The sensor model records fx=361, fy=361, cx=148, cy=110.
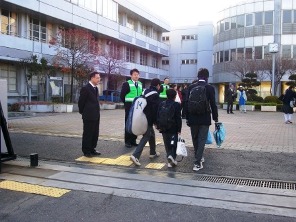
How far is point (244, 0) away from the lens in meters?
43.9

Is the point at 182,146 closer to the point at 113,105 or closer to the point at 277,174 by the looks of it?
the point at 277,174

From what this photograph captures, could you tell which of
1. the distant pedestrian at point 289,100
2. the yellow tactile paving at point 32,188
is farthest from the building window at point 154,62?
the yellow tactile paving at point 32,188

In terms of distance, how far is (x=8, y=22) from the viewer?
26.9 meters

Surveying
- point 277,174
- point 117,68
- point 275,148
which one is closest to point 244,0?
point 117,68

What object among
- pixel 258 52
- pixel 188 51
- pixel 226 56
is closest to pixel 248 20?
pixel 258 52

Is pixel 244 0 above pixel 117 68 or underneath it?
above

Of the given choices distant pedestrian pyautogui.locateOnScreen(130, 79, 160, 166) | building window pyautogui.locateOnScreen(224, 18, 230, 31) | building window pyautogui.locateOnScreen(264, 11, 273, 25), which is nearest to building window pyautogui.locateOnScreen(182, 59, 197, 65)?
building window pyautogui.locateOnScreen(224, 18, 230, 31)

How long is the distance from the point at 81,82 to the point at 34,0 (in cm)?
699

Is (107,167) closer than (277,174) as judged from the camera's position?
No

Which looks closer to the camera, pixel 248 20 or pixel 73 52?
pixel 73 52

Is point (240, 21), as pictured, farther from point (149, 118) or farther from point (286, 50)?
point (149, 118)

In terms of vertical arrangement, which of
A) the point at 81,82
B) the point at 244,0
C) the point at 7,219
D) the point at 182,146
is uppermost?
the point at 244,0

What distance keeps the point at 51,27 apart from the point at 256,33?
2437 centimetres

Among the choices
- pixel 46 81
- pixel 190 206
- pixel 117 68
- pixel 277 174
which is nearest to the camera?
pixel 190 206
